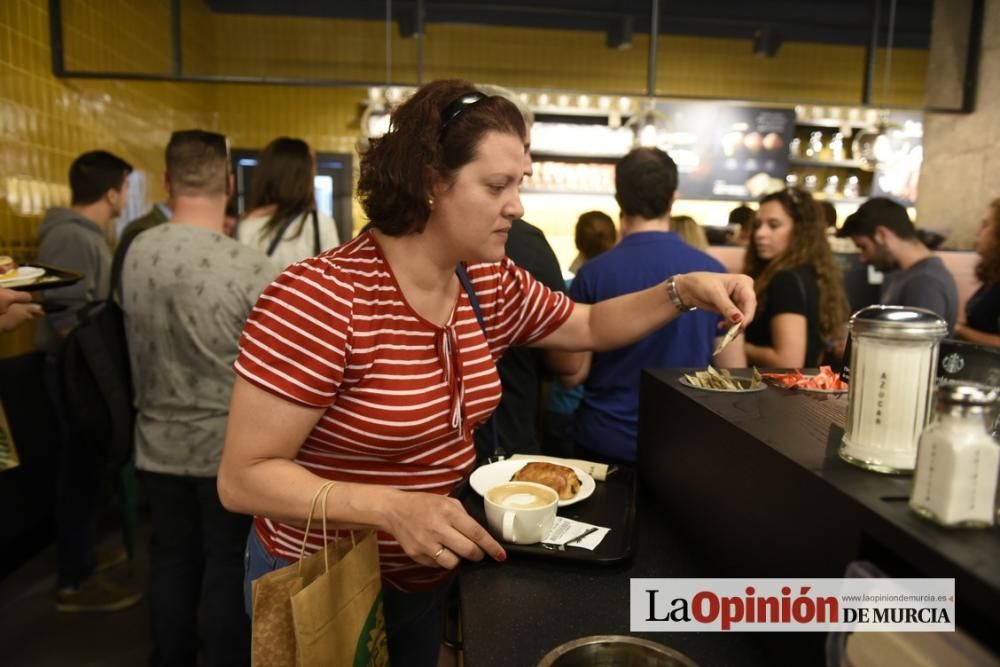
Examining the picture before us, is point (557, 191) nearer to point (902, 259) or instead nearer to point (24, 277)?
point (902, 259)

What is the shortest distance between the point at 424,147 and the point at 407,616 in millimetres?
893

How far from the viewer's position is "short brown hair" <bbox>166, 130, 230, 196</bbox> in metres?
2.20

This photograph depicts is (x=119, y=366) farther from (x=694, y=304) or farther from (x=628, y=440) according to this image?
(x=694, y=304)

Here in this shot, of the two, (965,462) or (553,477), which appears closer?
(965,462)

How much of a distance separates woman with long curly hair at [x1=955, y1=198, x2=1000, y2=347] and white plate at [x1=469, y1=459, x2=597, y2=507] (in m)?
2.73

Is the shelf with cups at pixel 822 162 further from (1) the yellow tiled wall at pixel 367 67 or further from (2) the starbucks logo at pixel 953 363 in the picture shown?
(2) the starbucks logo at pixel 953 363

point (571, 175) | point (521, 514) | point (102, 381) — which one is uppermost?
point (571, 175)

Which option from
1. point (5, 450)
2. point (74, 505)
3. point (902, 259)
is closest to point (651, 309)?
point (5, 450)

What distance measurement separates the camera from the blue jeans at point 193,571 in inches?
84.4

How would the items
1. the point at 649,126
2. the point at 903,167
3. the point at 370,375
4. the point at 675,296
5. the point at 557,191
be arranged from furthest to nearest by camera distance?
the point at 903,167 < the point at 557,191 < the point at 649,126 < the point at 675,296 < the point at 370,375

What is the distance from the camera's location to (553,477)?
1.29 m

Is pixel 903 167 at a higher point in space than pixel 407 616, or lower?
higher

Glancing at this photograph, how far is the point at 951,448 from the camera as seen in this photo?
0.68 meters

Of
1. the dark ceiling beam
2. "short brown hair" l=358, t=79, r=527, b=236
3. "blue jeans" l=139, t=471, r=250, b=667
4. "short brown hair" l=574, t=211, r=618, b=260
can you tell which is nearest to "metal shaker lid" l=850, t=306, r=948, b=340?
"short brown hair" l=358, t=79, r=527, b=236
